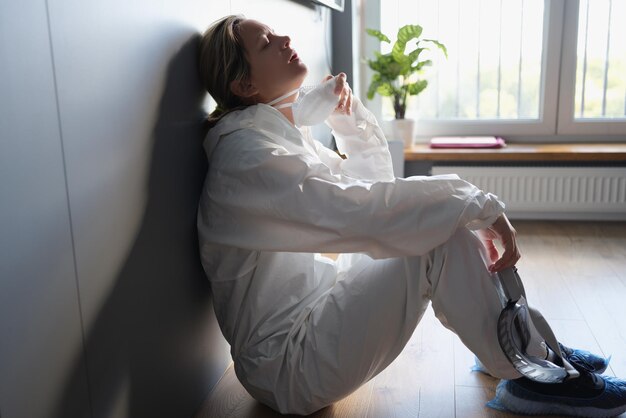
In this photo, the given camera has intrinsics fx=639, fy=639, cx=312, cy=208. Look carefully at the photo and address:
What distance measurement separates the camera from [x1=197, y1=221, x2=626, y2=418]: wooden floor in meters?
1.54

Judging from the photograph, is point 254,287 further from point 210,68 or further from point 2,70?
point 2,70

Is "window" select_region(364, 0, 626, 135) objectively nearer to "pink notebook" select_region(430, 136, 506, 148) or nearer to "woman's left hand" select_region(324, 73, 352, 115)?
"pink notebook" select_region(430, 136, 506, 148)

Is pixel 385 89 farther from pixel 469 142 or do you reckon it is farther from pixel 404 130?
pixel 469 142

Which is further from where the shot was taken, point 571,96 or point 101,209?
point 571,96

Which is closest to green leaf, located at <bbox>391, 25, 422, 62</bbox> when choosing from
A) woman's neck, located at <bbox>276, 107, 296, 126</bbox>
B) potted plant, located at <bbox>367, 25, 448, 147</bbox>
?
potted plant, located at <bbox>367, 25, 448, 147</bbox>

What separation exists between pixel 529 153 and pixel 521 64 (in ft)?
1.90

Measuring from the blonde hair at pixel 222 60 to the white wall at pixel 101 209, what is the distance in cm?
3

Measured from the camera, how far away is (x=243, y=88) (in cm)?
155

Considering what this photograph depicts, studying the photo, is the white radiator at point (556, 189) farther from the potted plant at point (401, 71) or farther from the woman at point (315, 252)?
the woman at point (315, 252)

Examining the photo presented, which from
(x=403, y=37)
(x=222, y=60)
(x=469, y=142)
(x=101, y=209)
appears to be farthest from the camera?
(x=469, y=142)

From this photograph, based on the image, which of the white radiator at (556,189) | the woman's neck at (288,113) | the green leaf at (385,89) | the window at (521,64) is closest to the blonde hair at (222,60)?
the woman's neck at (288,113)

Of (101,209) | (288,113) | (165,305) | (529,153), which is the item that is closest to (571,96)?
(529,153)

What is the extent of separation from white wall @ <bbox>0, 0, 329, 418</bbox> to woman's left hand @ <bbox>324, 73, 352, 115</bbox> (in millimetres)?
330

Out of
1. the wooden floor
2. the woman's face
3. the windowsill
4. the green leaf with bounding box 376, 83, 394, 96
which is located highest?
the woman's face
